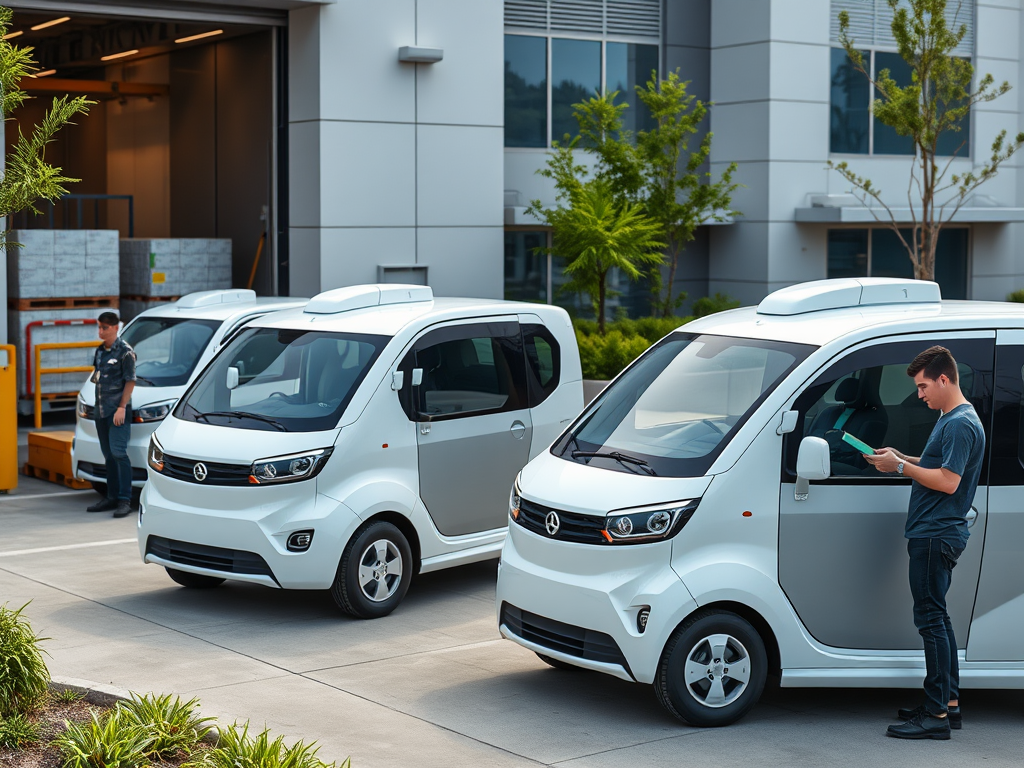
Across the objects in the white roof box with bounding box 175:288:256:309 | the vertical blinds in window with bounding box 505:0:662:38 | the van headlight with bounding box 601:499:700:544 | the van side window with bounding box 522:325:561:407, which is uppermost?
the vertical blinds in window with bounding box 505:0:662:38

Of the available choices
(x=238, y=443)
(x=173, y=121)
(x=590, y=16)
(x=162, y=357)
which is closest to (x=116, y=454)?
(x=162, y=357)

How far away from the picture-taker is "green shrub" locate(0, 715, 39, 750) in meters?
6.03

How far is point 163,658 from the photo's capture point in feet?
26.1

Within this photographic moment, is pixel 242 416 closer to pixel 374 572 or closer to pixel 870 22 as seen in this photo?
pixel 374 572

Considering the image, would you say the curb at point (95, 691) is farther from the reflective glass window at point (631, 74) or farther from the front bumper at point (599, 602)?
the reflective glass window at point (631, 74)

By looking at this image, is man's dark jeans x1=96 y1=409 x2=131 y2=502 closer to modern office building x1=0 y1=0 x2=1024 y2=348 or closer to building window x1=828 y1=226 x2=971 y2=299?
modern office building x1=0 y1=0 x2=1024 y2=348

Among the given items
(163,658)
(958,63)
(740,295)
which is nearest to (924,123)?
(958,63)

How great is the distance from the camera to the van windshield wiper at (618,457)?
22.8 ft

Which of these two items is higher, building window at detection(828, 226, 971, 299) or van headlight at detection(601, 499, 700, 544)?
building window at detection(828, 226, 971, 299)

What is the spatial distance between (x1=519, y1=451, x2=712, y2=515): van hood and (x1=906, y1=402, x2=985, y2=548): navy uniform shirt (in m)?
1.06

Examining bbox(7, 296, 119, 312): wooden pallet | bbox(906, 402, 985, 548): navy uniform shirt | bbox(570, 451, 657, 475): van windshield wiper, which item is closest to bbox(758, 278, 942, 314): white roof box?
bbox(906, 402, 985, 548): navy uniform shirt

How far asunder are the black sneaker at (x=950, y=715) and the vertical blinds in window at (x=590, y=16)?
18228mm

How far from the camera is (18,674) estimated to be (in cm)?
643

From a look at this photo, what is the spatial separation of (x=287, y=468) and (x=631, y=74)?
17.7 meters
